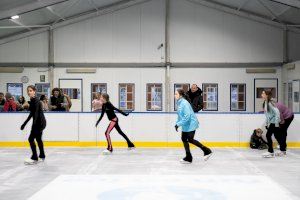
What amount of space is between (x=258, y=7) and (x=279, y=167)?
1184 cm

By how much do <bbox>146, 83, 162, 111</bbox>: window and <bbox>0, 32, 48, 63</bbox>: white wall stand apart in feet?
15.2

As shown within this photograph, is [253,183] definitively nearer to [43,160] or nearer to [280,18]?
[43,160]

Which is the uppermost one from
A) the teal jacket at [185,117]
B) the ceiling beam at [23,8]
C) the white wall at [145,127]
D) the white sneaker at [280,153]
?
the ceiling beam at [23,8]

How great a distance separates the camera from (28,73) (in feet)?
69.6

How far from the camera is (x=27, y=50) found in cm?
2131

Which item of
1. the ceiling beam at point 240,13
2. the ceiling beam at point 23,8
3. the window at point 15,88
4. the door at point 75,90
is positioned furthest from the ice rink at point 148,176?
the ceiling beam at point 240,13

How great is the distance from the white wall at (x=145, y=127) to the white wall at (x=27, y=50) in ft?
28.1

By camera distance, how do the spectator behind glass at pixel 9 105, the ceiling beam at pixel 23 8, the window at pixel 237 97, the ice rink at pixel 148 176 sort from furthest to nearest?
1. the window at pixel 237 97
2. the ceiling beam at pixel 23 8
3. the spectator behind glass at pixel 9 105
4. the ice rink at pixel 148 176

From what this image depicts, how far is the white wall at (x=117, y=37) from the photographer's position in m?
21.3

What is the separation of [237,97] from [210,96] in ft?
3.84

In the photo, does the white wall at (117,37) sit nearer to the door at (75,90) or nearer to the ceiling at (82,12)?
the ceiling at (82,12)

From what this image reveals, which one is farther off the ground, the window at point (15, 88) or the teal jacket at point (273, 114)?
the window at point (15, 88)

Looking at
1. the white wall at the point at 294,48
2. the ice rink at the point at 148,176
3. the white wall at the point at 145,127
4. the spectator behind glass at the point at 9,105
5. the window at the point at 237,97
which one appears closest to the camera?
the ice rink at the point at 148,176

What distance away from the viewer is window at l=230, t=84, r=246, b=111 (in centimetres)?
2131
